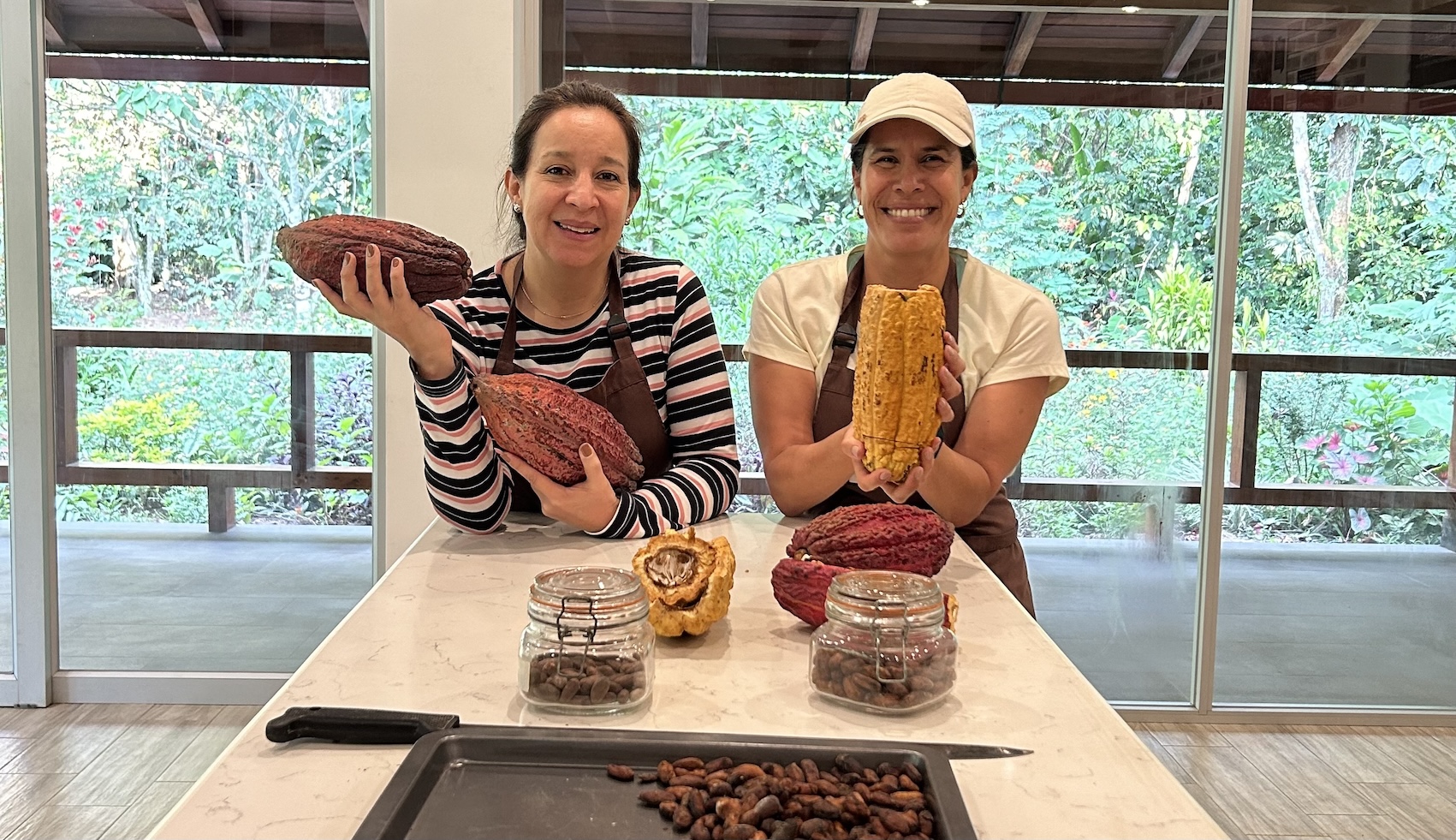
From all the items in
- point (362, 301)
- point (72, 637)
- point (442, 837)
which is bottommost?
point (72, 637)

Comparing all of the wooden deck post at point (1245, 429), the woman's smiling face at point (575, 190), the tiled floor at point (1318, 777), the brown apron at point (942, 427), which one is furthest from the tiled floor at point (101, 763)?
the wooden deck post at point (1245, 429)

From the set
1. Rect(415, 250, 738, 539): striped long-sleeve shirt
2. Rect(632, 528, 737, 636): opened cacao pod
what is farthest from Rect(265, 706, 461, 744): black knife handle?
Rect(415, 250, 738, 539): striped long-sleeve shirt

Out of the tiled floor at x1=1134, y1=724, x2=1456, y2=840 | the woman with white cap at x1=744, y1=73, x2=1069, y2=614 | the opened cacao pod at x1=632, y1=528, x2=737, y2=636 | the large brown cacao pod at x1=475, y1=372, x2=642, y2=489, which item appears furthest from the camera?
the tiled floor at x1=1134, y1=724, x2=1456, y2=840

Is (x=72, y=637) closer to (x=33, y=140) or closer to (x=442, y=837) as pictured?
(x=33, y=140)

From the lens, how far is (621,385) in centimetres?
209

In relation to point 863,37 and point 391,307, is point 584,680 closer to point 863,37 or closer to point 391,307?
point 391,307

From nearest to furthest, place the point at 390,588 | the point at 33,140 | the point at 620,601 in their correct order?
the point at 620,601 → the point at 390,588 → the point at 33,140

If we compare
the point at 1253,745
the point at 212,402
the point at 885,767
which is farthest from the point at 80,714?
the point at 1253,745

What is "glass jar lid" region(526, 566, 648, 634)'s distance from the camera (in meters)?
1.19

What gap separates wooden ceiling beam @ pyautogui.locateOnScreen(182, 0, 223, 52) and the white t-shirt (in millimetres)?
2576

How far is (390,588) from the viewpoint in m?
1.64

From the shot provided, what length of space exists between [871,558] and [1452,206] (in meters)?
3.51

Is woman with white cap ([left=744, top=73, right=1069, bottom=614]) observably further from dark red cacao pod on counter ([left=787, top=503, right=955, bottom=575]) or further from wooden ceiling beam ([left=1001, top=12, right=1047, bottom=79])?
wooden ceiling beam ([left=1001, top=12, right=1047, bottom=79])

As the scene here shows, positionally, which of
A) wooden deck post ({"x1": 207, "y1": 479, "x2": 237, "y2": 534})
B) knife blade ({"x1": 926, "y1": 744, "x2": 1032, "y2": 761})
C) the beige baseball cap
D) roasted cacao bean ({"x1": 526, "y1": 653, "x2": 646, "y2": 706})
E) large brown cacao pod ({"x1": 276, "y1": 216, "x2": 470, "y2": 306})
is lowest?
wooden deck post ({"x1": 207, "y1": 479, "x2": 237, "y2": 534})
